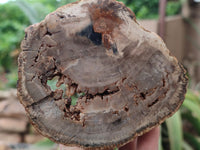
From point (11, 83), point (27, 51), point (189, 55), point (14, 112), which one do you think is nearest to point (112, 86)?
point (27, 51)

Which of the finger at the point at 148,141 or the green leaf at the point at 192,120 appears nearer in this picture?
the finger at the point at 148,141

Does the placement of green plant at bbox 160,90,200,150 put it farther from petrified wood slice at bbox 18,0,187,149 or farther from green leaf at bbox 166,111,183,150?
petrified wood slice at bbox 18,0,187,149

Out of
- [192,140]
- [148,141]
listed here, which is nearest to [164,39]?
[192,140]

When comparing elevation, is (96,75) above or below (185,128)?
above

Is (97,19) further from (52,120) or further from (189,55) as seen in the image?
(189,55)

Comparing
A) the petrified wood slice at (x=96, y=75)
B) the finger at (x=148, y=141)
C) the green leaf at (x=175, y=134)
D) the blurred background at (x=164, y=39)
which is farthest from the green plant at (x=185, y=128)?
the petrified wood slice at (x=96, y=75)

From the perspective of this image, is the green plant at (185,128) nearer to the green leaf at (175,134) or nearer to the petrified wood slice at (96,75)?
the green leaf at (175,134)

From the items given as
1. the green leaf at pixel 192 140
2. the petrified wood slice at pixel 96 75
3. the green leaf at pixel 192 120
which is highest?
the petrified wood slice at pixel 96 75

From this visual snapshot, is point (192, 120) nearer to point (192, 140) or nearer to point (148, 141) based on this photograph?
point (192, 140)

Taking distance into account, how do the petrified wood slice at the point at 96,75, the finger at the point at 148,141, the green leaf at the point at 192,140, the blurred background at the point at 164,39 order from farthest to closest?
the blurred background at the point at 164,39
the green leaf at the point at 192,140
the finger at the point at 148,141
the petrified wood slice at the point at 96,75
